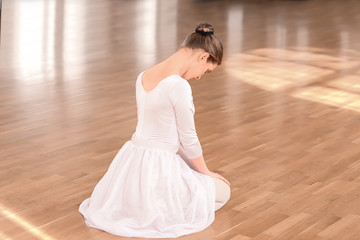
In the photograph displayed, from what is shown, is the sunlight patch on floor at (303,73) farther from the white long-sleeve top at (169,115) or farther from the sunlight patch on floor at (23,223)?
the sunlight patch on floor at (23,223)

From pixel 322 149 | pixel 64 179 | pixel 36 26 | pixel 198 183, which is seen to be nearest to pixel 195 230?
pixel 198 183

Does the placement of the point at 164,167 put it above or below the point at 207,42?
below

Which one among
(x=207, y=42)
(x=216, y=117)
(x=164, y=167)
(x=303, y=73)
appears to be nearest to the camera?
(x=207, y=42)

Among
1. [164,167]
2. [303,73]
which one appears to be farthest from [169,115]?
[303,73]

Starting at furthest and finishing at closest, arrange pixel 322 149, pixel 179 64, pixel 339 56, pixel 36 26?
pixel 36 26
pixel 339 56
pixel 322 149
pixel 179 64

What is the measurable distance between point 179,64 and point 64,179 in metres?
1.13

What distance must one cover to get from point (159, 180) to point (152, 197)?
82mm

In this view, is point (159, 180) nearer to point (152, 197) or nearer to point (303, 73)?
point (152, 197)

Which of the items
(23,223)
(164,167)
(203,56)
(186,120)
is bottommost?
(23,223)

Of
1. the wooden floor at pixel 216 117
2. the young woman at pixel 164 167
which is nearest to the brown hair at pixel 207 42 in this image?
the young woman at pixel 164 167

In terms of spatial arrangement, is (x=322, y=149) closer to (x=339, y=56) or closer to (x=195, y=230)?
(x=195, y=230)

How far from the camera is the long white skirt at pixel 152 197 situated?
3273mm

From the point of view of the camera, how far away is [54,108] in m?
5.51

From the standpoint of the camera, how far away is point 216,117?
537 cm
